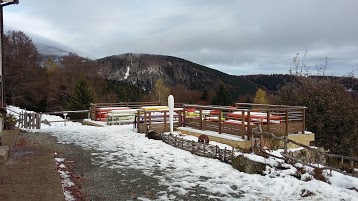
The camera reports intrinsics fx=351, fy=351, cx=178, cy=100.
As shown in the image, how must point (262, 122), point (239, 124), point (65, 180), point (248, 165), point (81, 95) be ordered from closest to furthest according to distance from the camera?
point (65, 180) → point (248, 165) → point (239, 124) → point (262, 122) → point (81, 95)

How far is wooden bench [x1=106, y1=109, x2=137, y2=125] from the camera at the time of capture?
61.6 ft

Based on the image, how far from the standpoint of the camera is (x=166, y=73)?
398 ft

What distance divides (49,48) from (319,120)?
2078 inches

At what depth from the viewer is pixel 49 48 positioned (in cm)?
6028

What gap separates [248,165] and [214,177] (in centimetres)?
91

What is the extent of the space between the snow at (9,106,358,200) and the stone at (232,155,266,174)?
0.12 m

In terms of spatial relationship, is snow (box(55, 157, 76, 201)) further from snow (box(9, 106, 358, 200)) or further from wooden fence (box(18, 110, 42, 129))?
wooden fence (box(18, 110, 42, 129))

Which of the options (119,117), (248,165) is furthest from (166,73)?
(248,165)

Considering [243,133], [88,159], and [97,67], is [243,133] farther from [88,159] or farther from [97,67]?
[97,67]

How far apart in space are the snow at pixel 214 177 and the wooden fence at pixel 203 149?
19cm

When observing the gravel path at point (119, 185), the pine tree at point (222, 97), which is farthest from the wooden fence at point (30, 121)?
the pine tree at point (222, 97)

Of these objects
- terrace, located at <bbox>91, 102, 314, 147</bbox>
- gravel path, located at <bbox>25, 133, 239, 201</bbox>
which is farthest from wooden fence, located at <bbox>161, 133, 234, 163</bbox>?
gravel path, located at <bbox>25, 133, 239, 201</bbox>

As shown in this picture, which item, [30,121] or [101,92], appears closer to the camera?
[30,121]

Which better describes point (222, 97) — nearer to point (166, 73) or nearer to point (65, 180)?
point (65, 180)
